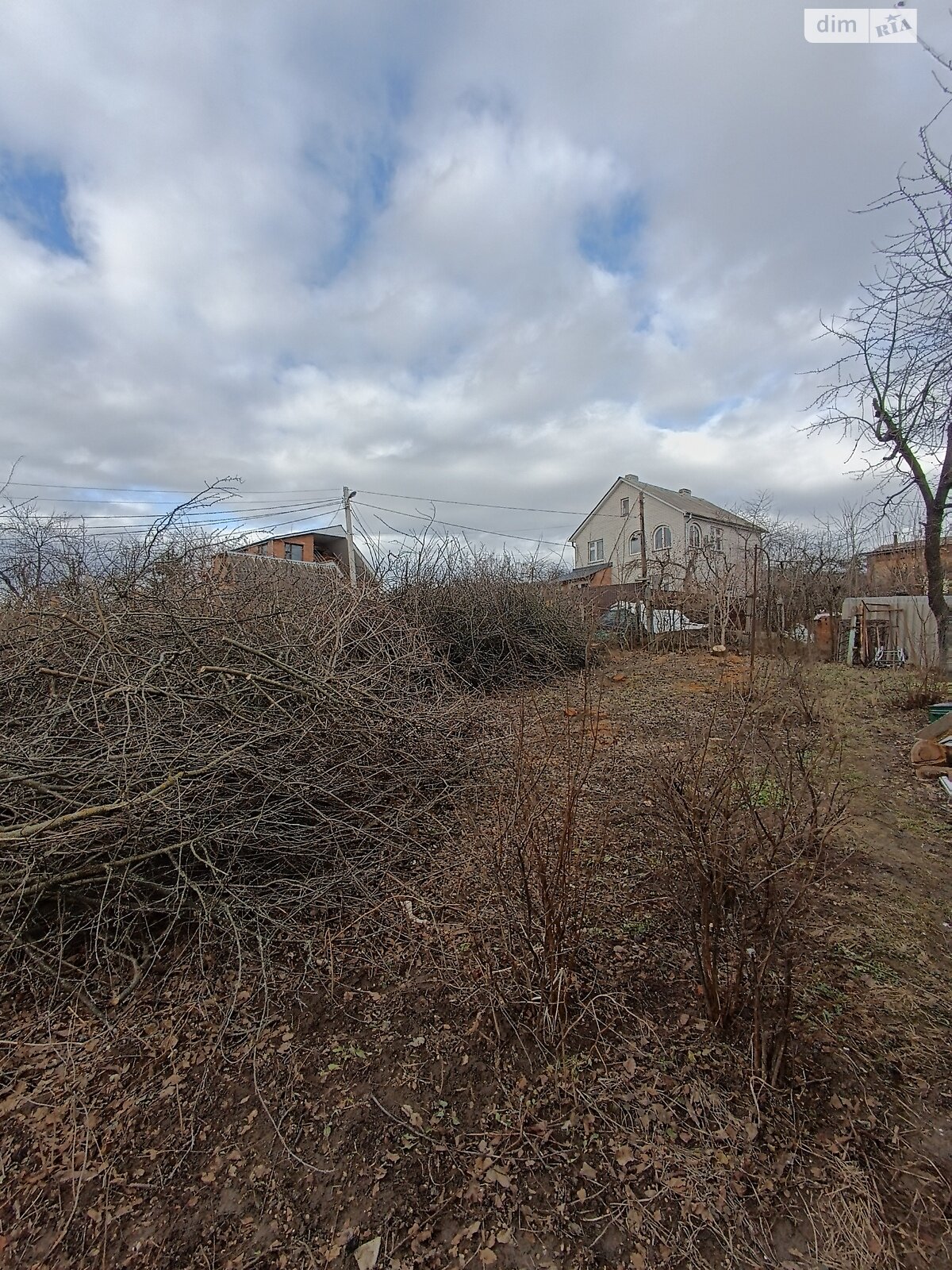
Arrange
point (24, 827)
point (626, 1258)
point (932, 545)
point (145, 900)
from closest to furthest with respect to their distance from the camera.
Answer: point (626, 1258) → point (24, 827) → point (145, 900) → point (932, 545)

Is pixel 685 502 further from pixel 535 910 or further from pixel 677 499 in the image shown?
pixel 535 910

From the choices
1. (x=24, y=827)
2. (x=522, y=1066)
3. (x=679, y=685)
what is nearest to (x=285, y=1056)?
(x=522, y=1066)

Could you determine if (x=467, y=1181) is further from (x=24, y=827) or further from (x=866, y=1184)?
(x=24, y=827)

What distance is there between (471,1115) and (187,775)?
6.01ft

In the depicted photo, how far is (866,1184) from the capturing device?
→ 51.6 inches

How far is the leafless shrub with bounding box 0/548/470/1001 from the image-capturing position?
7.55 feet

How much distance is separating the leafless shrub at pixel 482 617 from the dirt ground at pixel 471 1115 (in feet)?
18.5

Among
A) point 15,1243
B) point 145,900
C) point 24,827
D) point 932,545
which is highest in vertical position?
point 932,545

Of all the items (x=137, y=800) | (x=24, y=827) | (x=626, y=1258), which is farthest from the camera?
(x=137, y=800)

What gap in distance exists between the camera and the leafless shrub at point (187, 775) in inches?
90.6

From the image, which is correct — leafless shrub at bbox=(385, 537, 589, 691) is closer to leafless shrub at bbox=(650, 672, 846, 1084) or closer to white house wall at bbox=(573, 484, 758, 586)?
leafless shrub at bbox=(650, 672, 846, 1084)

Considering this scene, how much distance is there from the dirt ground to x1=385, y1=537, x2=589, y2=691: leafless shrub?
5625mm

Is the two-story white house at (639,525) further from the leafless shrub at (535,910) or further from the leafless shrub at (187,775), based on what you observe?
the leafless shrub at (535,910)

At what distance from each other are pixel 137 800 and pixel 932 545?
851cm
